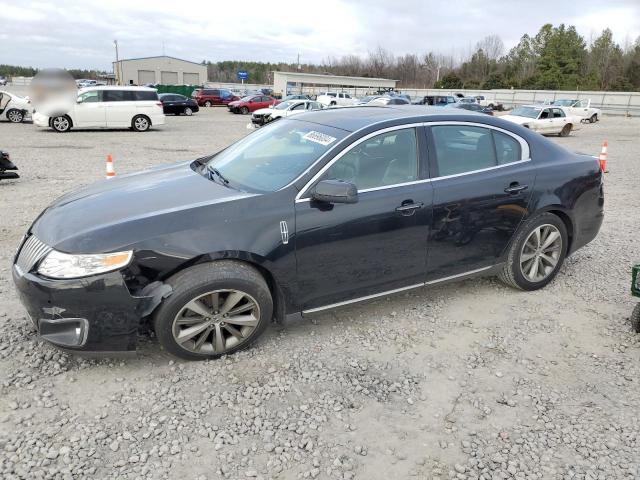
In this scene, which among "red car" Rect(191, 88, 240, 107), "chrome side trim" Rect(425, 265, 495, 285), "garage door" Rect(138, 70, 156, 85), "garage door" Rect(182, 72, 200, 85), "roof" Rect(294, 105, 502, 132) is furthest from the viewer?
"garage door" Rect(182, 72, 200, 85)

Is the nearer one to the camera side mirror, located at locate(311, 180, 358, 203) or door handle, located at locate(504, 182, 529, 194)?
side mirror, located at locate(311, 180, 358, 203)

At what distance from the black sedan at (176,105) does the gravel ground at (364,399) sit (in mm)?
28003

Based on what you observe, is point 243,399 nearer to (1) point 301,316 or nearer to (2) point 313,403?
(2) point 313,403

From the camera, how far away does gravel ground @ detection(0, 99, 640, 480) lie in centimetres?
255

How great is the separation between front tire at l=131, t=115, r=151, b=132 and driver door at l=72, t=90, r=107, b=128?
1176 mm

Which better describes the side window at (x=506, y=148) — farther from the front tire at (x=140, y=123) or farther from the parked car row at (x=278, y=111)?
the parked car row at (x=278, y=111)

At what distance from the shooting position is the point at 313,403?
3.01 meters

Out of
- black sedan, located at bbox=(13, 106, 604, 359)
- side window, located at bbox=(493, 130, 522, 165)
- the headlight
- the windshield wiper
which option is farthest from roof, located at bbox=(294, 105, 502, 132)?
the headlight

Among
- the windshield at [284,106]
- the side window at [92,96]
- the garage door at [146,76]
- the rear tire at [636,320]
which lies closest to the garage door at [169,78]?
the garage door at [146,76]

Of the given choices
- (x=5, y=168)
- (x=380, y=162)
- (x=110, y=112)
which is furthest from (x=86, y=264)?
(x=110, y=112)

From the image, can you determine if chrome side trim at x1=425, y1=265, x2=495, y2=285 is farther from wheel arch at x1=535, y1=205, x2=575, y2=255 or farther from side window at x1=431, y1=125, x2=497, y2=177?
side window at x1=431, y1=125, x2=497, y2=177

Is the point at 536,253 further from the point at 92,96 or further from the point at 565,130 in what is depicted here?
the point at 565,130

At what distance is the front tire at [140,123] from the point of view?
20.0m

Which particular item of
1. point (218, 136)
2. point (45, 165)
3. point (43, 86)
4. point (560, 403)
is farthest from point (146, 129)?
point (560, 403)
